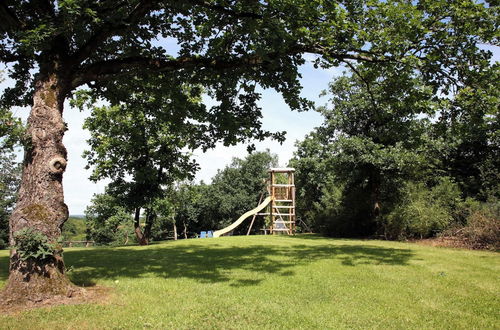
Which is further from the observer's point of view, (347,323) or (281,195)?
(281,195)

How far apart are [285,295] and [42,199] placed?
5035 millimetres

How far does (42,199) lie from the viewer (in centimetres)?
694

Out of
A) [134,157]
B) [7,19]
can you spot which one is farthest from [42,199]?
[134,157]

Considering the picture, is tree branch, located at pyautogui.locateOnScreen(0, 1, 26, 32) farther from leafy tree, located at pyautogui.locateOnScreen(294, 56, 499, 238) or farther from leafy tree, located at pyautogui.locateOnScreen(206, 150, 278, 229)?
leafy tree, located at pyautogui.locateOnScreen(206, 150, 278, 229)

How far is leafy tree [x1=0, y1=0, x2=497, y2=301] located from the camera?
6.96m

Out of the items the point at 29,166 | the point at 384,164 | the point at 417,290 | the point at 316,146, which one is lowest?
the point at 417,290

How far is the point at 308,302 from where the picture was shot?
6457 mm

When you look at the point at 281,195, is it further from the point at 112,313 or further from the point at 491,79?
the point at 112,313

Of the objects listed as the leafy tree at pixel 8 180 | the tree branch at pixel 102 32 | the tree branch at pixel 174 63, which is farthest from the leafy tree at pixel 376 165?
the leafy tree at pixel 8 180

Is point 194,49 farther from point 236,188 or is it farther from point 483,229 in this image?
point 236,188

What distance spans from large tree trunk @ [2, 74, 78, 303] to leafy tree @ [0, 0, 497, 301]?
0.02 metres

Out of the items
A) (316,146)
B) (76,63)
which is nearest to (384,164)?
(316,146)

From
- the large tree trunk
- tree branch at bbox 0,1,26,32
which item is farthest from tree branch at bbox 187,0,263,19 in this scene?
tree branch at bbox 0,1,26,32

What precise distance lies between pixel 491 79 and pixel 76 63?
10.0 metres
